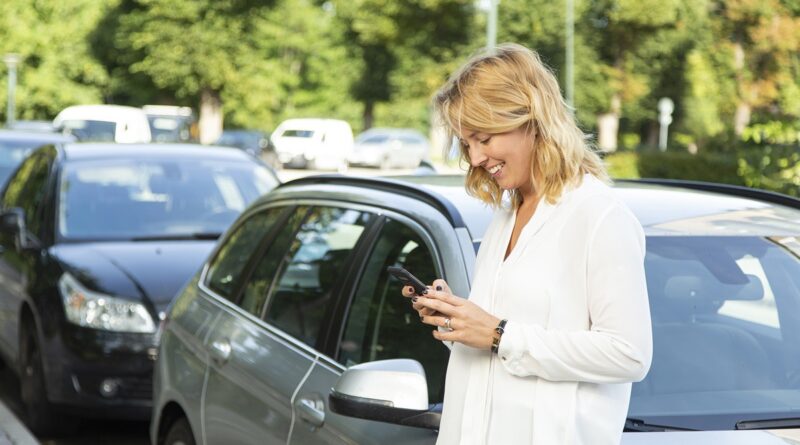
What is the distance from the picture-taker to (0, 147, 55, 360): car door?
7996 mm

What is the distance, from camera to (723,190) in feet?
13.9

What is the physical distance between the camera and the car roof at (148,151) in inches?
348

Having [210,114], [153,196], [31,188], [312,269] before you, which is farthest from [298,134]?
[312,269]

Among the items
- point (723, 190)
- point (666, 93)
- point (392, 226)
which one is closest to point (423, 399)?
point (392, 226)

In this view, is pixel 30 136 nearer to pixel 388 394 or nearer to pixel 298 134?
pixel 388 394

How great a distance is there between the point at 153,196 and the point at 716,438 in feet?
20.3

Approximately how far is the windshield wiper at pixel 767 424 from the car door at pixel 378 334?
0.70 metres

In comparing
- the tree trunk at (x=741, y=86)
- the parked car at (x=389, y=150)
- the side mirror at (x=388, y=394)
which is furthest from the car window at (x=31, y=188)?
the tree trunk at (x=741, y=86)

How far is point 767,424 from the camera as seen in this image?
10.1 feet

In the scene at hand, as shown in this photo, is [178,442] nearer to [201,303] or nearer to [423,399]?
[201,303]

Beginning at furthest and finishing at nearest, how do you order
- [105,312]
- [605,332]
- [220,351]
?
[105,312] < [220,351] < [605,332]

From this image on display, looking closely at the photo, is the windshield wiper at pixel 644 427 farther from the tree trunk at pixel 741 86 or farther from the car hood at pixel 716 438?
the tree trunk at pixel 741 86

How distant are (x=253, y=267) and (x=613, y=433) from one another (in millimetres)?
2394

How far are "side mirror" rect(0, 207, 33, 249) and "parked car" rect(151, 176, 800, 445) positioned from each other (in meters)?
3.92
